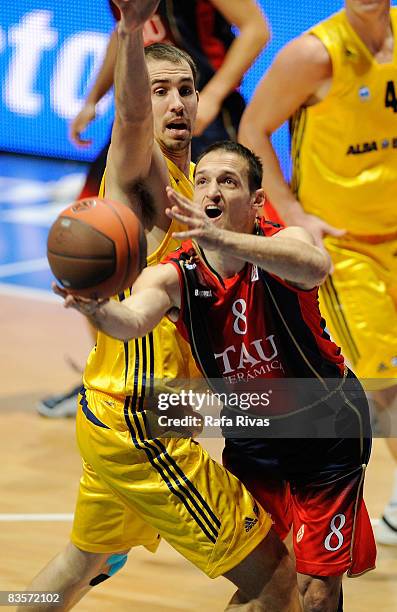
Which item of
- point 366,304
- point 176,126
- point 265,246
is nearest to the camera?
point 265,246

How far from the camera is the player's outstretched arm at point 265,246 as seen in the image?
303cm

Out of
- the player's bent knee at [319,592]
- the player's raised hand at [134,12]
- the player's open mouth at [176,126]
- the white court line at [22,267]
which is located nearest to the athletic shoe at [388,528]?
the player's bent knee at [319,592]

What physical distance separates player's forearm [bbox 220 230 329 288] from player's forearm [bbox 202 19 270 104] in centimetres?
248

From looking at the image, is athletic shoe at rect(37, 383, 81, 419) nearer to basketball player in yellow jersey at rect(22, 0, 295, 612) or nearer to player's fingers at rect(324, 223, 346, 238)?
player's fingers at rect(324, 223, 346, 238)

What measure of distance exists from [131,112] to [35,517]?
2.46 metres

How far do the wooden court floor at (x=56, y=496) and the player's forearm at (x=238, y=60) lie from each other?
1750mm

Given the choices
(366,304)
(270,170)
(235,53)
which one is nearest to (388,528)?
(366,304)

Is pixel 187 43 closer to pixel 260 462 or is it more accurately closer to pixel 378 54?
pixel 378 54

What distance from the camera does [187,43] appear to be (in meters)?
6.49

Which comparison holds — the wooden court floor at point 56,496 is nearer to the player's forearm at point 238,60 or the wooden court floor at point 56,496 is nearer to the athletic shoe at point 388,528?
the athletic shoe at point 388,528

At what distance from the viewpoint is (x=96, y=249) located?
3080 millimetres

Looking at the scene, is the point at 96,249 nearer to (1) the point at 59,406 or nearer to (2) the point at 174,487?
(2) the point at 174,487

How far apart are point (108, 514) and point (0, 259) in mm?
6253

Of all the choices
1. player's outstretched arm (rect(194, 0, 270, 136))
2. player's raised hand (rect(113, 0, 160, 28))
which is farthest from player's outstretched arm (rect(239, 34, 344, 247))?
player's raised hand (rect(113, 0, 160, 28))
